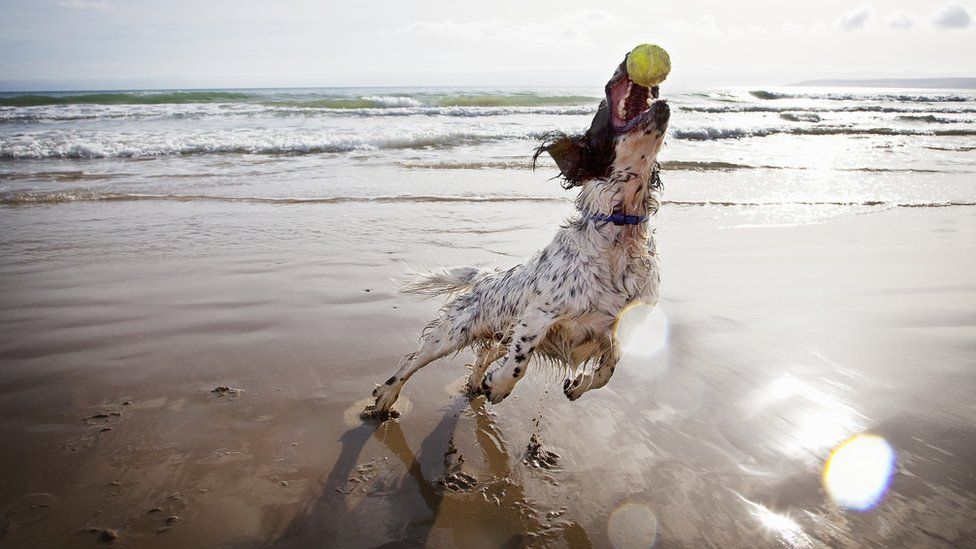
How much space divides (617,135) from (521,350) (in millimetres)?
1195

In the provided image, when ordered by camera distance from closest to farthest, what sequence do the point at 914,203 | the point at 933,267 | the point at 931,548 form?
1. the point at 931,548
2. the point at 933,267
3. the point at 914,203

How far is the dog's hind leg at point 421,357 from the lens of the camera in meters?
3.71

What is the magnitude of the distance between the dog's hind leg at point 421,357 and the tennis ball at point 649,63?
1897 millimetres

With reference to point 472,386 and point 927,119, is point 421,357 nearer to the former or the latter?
point 472,386

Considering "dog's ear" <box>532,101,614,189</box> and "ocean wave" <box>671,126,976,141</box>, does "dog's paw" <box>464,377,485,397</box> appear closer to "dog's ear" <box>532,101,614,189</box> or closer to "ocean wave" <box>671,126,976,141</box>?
"dog's ear" <box>532,101,614,189</box>

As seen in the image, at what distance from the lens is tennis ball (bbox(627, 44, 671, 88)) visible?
96.9 inches

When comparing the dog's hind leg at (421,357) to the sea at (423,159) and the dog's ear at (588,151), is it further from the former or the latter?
the sea at (423,159)

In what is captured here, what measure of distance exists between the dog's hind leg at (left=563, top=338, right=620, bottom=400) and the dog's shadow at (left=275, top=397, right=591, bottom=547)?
0.55m

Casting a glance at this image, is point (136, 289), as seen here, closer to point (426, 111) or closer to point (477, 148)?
point (477, 148)

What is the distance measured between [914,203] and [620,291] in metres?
9.61

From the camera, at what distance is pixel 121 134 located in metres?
18.4

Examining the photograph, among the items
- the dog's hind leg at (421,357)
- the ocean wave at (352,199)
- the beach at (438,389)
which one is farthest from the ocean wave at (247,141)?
the dog's hind leg at (421,357)

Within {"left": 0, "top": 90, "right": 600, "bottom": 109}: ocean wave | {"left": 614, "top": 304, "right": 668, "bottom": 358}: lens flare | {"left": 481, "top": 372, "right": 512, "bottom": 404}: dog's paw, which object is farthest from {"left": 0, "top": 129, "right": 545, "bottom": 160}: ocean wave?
{"left": 481, "top": 372, "right": 512, "bottom": 404}: dog's paw

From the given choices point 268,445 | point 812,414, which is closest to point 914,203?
point 812,414
